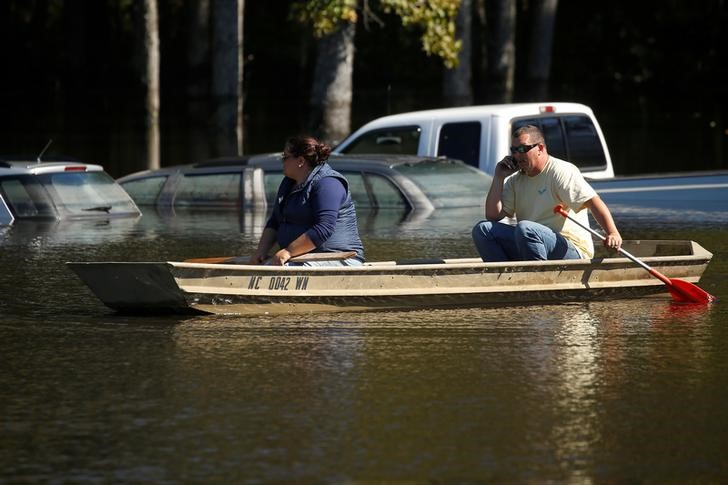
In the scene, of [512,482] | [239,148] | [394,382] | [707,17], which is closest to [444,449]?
[512,482]

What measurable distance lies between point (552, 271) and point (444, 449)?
4.79 metres

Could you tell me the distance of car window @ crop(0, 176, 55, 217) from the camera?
20.2m

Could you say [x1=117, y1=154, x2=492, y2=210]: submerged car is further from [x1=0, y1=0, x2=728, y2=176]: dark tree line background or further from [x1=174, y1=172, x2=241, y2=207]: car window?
[x1=0, y1=0, x2=728, y2=176]: dark tree line background

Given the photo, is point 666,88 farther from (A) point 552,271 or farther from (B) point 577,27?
(A) point 552,271

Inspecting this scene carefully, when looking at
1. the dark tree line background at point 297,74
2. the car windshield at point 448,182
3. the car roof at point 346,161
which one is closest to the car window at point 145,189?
the car roof at point 346,161

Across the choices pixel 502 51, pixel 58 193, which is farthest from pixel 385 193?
pixel 502 51

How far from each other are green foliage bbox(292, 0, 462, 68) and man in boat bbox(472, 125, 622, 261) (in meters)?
16.8

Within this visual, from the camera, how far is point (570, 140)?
2091 centimetres

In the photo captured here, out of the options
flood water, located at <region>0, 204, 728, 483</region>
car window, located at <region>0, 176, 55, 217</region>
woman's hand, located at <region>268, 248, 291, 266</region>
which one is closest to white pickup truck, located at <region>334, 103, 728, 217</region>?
car window, located at <region>0, 176, 55, 217</region>

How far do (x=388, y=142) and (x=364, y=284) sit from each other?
9221mm

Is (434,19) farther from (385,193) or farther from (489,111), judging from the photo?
(385,193)

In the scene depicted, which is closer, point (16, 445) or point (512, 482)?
point (512, 482)

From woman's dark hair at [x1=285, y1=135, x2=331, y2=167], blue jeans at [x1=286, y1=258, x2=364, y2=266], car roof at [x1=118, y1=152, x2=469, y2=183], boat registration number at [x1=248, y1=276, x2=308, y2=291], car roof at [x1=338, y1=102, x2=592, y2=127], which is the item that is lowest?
boat registration number at [x1=248, y1=276, x2=308, y2=291]

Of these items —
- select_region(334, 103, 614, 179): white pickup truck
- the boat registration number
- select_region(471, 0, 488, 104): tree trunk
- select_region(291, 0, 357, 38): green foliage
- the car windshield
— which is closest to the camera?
the boat registration number
